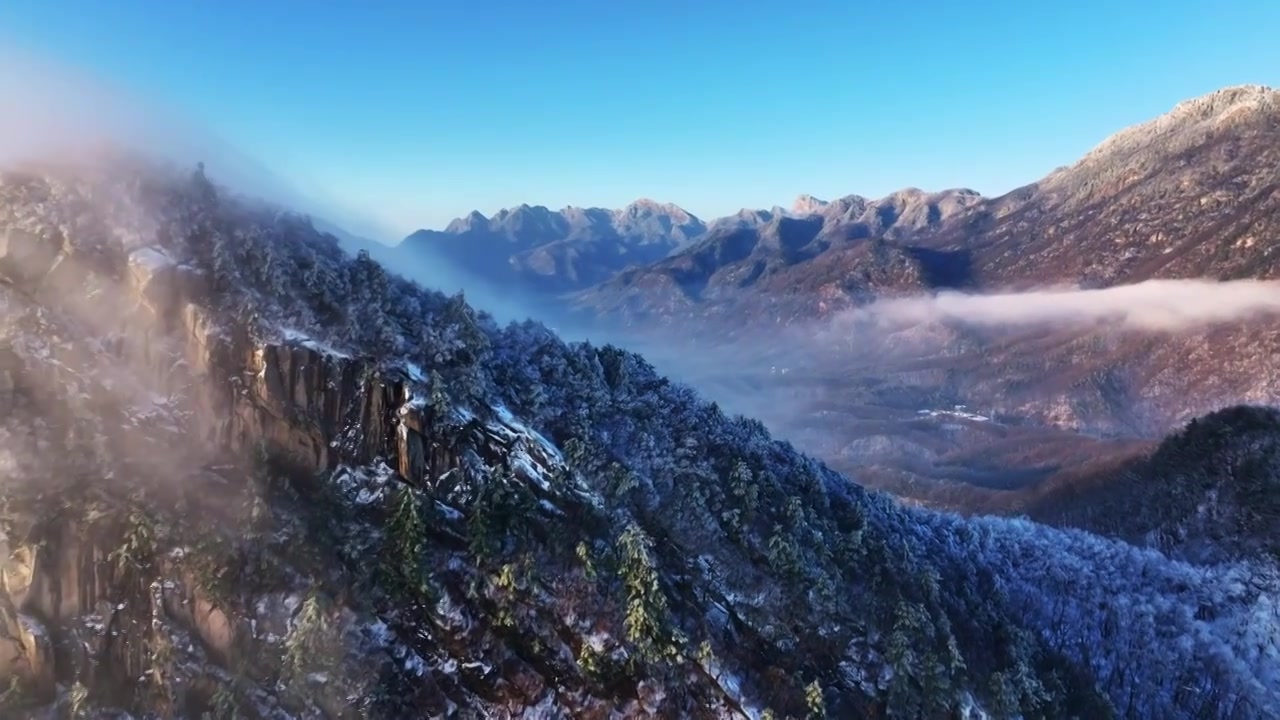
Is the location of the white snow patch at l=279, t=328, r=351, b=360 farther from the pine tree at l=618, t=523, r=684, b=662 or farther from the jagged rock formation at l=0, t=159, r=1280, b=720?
the pine tree at l=618, t=523, r=684, b=662

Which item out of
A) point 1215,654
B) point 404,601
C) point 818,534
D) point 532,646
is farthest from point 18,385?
point 1215,654

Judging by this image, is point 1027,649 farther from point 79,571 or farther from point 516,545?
point 79,571

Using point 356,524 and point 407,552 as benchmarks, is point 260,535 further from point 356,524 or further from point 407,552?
point 407,552

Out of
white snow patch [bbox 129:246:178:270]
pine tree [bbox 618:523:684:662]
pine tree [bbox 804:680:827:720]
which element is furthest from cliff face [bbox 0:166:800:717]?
pine tree [bbox 804:680:827:720]

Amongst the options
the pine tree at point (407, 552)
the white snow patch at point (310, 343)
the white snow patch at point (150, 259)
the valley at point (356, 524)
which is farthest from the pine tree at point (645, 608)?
the white snow patch at point (150, 259)

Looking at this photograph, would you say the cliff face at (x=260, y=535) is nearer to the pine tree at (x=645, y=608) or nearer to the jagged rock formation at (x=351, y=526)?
the jagged rock formation at (x=351, y=526)

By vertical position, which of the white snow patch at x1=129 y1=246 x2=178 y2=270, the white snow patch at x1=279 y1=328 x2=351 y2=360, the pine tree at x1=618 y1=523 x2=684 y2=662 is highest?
the white snow patch at x1=129 y1=246 x2=178 y2=270

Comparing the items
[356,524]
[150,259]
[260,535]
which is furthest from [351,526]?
[150,259]

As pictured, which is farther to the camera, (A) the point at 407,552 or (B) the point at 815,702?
(B) the point at 815,702
